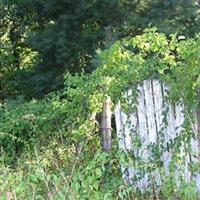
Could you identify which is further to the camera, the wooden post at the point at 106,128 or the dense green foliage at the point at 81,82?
the wooden post at the point at 106,128

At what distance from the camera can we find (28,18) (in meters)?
12.3

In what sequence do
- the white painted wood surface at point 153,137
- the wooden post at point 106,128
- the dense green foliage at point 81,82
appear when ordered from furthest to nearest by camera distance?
1. the wooden post at point 106,128
2. the white painted wood surface at point 153,137
3. the dense green foliage at point 81,82

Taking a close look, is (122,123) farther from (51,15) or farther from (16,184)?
(51,15)

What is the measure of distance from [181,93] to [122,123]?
3.84 ft

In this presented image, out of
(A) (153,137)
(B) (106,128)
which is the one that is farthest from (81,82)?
(A) (153,137)

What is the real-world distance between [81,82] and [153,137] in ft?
3.87

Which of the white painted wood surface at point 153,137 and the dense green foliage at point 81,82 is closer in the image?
the dense green foliage at point 81,82

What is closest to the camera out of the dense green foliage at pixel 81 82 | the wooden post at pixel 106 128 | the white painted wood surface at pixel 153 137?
the dense green foliage at pixel 81 82

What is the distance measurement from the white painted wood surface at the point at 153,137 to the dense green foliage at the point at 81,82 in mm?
136

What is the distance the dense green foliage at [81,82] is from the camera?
4.62m

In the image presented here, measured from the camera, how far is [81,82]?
19.9ft

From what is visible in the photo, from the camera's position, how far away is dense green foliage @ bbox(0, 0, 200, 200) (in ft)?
15.2

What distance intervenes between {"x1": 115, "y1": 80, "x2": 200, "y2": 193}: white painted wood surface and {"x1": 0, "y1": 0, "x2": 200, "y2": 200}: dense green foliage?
0.45 ft

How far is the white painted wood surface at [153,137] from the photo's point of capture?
16.0ft
